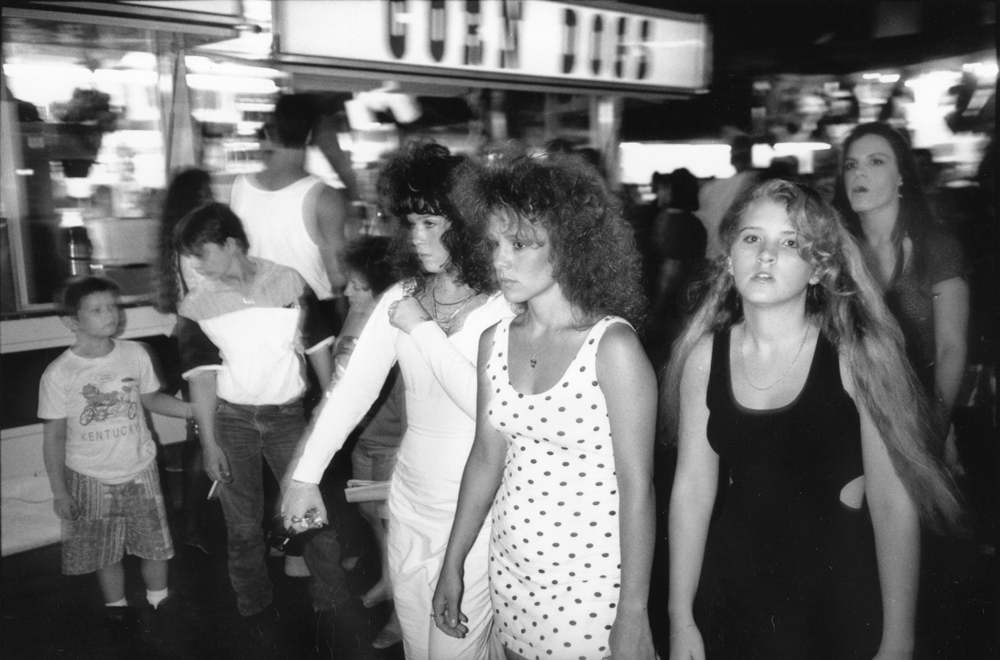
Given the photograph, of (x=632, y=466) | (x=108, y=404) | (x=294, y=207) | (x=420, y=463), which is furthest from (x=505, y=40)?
(x=108, y=404)

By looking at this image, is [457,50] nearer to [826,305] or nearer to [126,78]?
[126,78]

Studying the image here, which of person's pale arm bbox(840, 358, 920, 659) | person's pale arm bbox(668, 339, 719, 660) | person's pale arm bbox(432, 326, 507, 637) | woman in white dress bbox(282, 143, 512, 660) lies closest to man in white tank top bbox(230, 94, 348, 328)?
woman in white dress bbox(282, 143, 512, 660)

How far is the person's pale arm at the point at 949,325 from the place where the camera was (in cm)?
199

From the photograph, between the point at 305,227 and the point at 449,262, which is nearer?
the point at 449,262

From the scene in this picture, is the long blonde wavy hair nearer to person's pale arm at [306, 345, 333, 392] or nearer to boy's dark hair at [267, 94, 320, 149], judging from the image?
person's pale arm at [306, 345, 333, 392]

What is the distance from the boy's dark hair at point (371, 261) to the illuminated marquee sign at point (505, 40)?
42cm

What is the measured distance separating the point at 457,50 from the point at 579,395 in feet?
3.39

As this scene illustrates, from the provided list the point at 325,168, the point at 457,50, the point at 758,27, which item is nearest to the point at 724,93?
the point at 758,27

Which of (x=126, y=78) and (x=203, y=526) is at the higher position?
(x=126, y=78)

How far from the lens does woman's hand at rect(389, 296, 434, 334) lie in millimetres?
1627

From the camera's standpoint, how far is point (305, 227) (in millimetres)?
1965

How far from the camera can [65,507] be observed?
5.89 feet

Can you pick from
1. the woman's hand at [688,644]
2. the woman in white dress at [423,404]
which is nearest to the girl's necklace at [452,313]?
the woman in white dress at [423,404]

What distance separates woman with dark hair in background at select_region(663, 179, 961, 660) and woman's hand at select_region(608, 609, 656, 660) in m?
0.20
